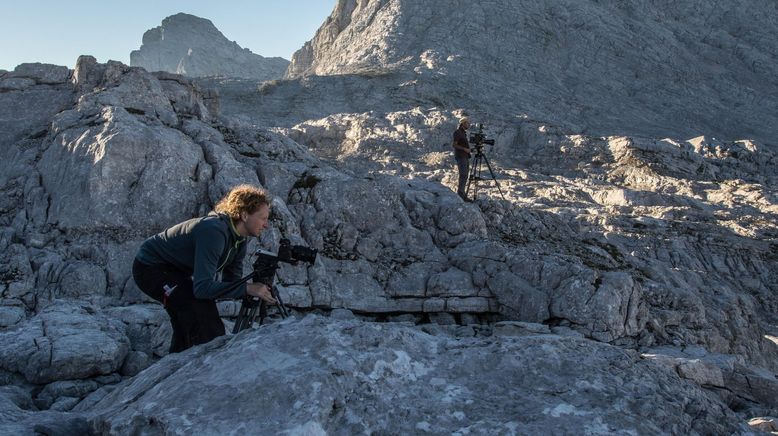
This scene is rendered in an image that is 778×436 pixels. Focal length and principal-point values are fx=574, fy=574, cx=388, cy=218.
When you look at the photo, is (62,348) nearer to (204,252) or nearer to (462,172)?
(204,252)

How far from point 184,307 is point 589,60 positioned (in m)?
63.9

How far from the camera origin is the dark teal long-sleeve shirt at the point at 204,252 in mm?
5668

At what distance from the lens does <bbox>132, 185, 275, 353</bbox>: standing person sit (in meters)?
5.69

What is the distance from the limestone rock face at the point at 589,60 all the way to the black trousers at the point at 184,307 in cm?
4543

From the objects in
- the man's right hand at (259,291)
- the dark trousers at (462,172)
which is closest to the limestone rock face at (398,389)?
the man's right hand at (259,291)

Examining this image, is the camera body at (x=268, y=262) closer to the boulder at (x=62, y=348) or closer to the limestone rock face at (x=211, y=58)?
the boulder at (x=62, y=348)

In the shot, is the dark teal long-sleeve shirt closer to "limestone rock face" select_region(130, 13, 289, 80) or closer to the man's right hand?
the man's right hand

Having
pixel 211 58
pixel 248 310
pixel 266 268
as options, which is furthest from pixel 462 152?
pixel 211 58

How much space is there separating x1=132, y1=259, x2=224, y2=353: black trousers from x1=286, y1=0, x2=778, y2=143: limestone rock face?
45.4m

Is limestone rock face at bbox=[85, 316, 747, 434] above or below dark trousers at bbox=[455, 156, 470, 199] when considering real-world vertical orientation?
below

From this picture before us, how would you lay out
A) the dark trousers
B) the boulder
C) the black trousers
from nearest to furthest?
the black trousers
the boulder
the dark trousers

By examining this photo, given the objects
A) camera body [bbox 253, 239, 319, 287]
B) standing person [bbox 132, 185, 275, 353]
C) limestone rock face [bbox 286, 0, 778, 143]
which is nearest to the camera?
standing person [bbox 132, 185, 275, 353]

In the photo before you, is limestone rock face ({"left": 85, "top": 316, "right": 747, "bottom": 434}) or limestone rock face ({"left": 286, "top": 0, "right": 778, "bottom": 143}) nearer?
limestone rock face ({"left": 85, "top": 316, "right": 747, "bottom": 434})

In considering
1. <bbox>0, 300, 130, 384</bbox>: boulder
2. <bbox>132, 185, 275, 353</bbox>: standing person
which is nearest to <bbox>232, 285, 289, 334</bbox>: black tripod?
<bbox>132, 185, 275, 353</bbox>: standing person
